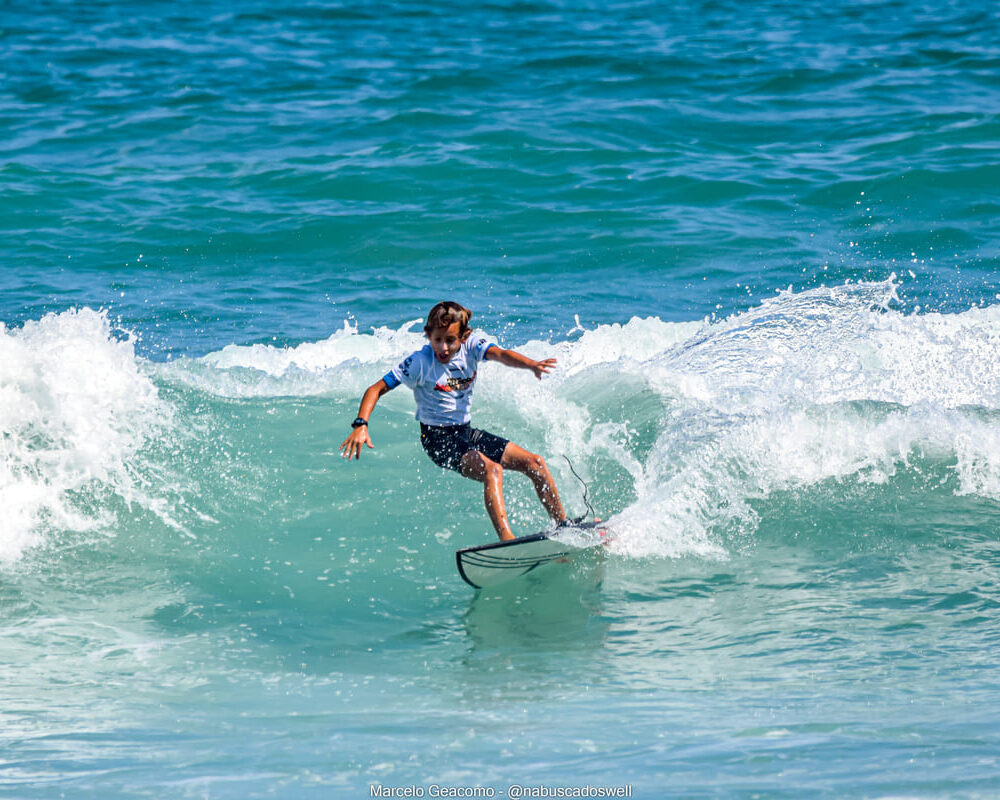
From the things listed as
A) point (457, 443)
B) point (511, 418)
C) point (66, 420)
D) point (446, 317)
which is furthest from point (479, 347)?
point (66, 420)

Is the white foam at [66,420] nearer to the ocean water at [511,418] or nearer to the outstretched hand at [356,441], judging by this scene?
the ocean water at [511,418]

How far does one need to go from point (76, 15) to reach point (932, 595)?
2263cm

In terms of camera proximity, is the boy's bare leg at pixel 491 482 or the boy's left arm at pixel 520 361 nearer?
the boy's left arm at pixel 520 361

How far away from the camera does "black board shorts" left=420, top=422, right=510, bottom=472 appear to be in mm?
6676

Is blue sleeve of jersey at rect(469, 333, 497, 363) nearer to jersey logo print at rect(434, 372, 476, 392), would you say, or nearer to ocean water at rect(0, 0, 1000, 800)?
jersey logo print at rect(434, 372, 476, 392)

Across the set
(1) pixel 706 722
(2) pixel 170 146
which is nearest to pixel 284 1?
(2) pixel 170 146

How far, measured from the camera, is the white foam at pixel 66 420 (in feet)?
24.9

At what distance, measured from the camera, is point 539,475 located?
668 cm

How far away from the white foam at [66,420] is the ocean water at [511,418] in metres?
0.03

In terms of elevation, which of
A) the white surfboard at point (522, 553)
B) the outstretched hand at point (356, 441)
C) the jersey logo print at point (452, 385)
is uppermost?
the jersey logo print at point (452, 385)

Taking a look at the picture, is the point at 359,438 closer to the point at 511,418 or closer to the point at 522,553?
the point at 522,553

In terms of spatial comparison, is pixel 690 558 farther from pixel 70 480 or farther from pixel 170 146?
pixel 170 146

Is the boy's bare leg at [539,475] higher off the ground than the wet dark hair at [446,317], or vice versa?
the wet dark hair at [446,317]

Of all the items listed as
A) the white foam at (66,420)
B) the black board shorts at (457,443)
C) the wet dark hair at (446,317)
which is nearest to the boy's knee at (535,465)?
the black board shorts at (457,443)
